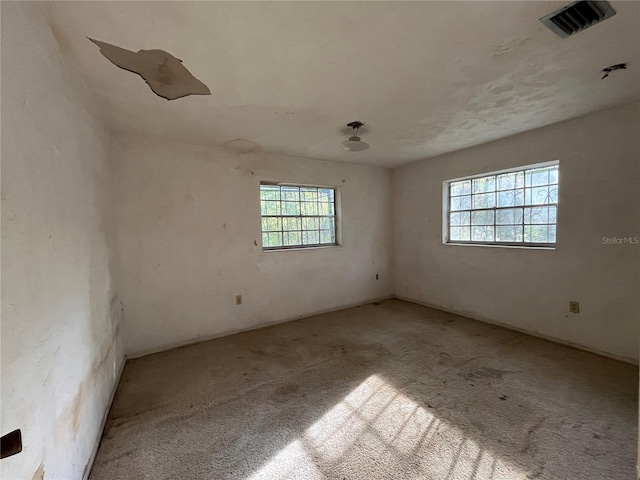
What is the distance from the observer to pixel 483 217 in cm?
368

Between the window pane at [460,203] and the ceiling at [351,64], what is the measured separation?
121cm

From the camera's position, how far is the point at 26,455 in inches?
36.6

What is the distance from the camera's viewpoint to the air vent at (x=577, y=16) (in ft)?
4.09

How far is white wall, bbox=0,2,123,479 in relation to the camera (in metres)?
0.91

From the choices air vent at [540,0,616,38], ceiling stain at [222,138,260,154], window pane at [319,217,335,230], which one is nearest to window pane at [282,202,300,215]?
window pane at [319,217,335,230]

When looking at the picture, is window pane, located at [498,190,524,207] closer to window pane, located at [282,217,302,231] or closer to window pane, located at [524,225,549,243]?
window pane, located at [524,225,549,243]

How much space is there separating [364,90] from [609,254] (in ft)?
9.33

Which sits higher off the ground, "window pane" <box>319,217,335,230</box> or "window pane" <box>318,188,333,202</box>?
"window pane" <box>318,188,333,202</box>

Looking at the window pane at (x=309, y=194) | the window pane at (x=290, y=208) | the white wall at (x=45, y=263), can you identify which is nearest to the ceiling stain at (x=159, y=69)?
the white wall at (x=45, y=263)

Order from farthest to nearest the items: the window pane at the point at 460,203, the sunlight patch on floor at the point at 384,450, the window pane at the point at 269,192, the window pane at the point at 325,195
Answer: the window pane at the point at 325,195
the window pane at the point at 460,203
the window pane at the point at 269,192
the sunlight patch on floor at the point at 384,450

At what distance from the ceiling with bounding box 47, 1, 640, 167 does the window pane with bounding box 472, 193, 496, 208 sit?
39.0 inches

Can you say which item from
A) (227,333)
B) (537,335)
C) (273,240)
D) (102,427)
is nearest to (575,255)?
(537,335)

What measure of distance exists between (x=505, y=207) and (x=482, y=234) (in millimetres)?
468

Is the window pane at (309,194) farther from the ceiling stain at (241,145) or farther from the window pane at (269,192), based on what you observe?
the ceiling stain at (241,145)
